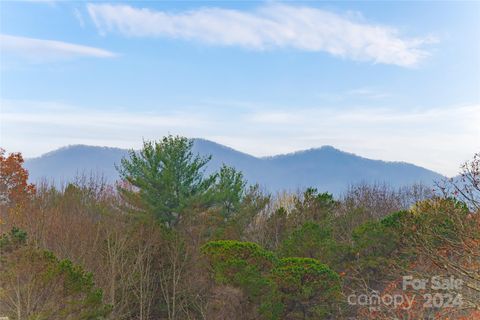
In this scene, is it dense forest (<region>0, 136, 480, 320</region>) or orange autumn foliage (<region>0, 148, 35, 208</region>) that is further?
orange autumn foliage (<region>0, 148, 35, 208</region>)

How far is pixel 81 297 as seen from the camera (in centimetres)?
1515

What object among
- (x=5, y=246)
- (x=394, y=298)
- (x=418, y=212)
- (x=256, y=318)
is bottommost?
(x=256, y=318)

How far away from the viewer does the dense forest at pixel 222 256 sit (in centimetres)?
1409

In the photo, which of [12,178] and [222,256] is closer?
[222,256]

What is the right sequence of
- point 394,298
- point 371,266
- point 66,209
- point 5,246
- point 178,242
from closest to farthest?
point 5,246 → point 394,298 → point 371,266 → point 178,242 → point 66,209

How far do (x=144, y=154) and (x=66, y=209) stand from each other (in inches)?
214

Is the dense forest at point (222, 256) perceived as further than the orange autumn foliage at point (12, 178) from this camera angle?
No

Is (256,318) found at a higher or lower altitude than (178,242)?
lower

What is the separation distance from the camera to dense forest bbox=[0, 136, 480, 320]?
14.1 metres

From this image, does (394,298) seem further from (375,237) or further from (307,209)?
(307,209)

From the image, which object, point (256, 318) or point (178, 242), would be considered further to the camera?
point (178, 242)

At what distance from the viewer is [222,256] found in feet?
62.8

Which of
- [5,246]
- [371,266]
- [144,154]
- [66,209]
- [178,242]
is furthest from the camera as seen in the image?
[144,154]

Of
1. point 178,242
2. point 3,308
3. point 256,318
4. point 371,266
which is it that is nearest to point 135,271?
point 178,242
